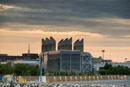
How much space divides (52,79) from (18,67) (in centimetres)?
5618

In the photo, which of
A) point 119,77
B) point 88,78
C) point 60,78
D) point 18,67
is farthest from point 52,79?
point 18,67

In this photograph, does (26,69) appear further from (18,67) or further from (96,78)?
(96,78)

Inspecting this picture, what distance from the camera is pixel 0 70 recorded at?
603ft

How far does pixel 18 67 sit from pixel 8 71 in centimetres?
552

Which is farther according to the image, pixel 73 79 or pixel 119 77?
pixel 119 77

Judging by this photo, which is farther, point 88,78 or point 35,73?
point 35,73

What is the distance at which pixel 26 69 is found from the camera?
178875 mm

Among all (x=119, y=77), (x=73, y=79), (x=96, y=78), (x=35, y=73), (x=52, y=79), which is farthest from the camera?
(x=35, y=73)

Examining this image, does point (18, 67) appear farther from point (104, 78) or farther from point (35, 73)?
point (104, 78)

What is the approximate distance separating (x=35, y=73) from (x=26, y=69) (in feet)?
12.8

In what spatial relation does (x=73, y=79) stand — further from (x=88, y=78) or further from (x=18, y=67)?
(x=18, y=67)

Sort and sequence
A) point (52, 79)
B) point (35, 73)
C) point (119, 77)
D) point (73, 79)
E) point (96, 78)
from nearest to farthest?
point (52, 79) < point (73, 79) < point (96, 78) < point (119, 77) < point (35, 73)

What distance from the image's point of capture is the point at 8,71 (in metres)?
183

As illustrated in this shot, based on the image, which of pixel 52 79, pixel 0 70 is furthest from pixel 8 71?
pixel 52 79
